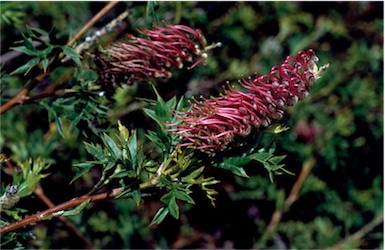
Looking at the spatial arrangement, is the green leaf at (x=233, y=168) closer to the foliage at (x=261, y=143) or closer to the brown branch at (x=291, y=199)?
the foliage at (x=261, y=143)

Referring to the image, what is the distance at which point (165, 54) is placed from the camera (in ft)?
4.26

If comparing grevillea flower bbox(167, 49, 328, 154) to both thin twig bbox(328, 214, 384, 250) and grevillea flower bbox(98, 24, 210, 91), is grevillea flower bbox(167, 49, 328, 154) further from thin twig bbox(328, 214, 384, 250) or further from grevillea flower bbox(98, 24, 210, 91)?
thin twig bbox(328, 214, 384, 250)

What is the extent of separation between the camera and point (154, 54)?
1298 mm

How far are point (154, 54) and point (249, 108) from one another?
34cm

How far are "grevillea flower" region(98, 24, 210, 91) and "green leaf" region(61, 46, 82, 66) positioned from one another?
0.06m

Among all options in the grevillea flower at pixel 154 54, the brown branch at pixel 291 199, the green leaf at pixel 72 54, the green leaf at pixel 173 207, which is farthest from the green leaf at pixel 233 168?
the brown branch at pixel 291 199

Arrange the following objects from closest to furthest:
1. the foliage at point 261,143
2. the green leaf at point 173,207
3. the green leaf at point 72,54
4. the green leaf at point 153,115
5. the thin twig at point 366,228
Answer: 1. the green leaf at point 173,207
2. the green leaf at point 153,115
3. the green leaf at point 72,54
4. the foliage at point 261,143
5. the thin twig at point 366,228

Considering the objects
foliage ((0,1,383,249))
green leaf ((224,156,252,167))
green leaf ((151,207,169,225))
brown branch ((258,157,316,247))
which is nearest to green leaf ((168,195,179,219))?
green leaf ((151,207,169,225))

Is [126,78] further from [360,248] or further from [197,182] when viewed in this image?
[360,248]

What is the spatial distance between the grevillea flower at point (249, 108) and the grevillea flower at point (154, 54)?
0.25m

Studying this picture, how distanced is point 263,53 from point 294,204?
63cm

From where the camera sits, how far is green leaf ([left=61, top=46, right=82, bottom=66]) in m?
1.29

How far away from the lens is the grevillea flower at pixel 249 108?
103 centimetres

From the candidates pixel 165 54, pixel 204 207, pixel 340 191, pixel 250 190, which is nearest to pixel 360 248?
pixel 340 191
